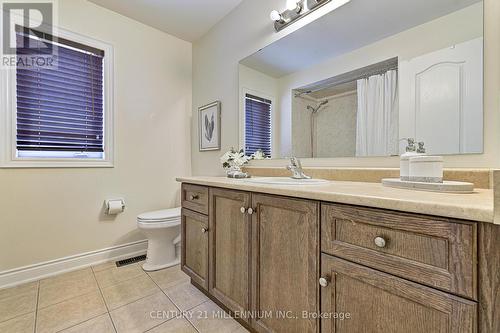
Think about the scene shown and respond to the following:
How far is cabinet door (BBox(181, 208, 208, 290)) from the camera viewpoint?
1404 mm

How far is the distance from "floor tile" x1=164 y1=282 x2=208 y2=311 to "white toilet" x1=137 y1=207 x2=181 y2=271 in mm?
391

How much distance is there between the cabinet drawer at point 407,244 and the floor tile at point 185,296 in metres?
1.11

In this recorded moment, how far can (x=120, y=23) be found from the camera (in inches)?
85.4

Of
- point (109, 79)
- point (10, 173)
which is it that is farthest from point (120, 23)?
point (10, 173)

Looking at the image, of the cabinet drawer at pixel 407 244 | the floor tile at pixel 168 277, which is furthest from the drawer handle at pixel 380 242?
the floor tile at pixel 168 277

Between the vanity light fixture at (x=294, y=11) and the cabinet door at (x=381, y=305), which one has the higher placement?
the vanity light fixture at (x=294, y=11)

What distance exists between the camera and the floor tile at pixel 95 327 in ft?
3.96

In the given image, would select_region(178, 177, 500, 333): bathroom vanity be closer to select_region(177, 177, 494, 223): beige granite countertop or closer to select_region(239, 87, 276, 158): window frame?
select_region(177, 177, 494, 223): beige granite countertop

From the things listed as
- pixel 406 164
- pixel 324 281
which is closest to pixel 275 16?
pixel 406 164

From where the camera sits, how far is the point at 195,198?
1.49m

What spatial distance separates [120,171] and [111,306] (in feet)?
3.92

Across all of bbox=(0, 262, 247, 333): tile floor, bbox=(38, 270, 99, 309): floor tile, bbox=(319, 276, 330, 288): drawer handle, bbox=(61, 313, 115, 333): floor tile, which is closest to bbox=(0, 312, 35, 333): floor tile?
bbox=(0, 262, 247, 333): tile floor

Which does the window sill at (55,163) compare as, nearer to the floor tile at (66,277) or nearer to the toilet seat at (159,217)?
the toilet seat at (159,217)

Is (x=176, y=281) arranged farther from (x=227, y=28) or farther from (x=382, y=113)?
(x=227, y=28)
